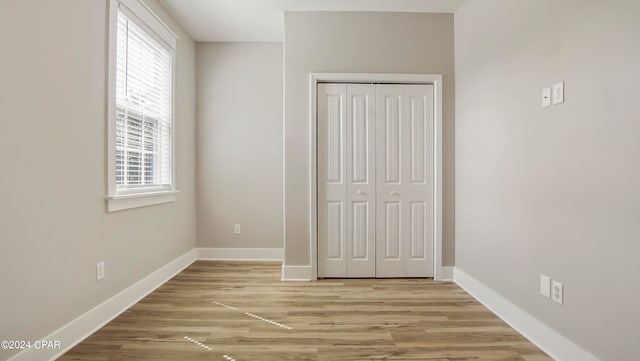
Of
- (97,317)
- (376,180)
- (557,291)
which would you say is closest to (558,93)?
(557,291)

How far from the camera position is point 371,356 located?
187 centimetres

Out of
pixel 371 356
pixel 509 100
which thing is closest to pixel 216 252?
pixel 371 356

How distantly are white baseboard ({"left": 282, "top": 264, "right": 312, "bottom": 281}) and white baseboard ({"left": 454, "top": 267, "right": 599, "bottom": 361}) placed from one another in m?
1.53

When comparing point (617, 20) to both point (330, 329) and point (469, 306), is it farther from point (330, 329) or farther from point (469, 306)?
point (330, 329)

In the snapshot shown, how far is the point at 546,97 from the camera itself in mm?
1948

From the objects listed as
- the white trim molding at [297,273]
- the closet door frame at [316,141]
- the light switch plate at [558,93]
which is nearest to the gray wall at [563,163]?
the light switch plate at [558,93]

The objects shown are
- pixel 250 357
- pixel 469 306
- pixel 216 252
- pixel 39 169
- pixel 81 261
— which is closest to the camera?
pixel 39 169

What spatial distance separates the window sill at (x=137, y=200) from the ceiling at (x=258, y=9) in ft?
6.14

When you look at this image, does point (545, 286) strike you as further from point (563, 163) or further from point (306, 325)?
point (306, 325)


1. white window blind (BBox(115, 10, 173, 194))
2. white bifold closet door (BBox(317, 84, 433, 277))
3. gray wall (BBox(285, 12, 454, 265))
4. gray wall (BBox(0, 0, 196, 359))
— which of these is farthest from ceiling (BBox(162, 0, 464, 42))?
gray wall (BBox(0, 0, 196, 359))

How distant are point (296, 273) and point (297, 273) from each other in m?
0.01

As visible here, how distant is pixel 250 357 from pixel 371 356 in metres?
0.72

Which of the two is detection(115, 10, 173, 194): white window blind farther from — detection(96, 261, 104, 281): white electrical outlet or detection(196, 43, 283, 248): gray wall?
detection(196, 43, 283, 248): gray wall

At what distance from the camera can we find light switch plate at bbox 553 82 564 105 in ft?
6.00
